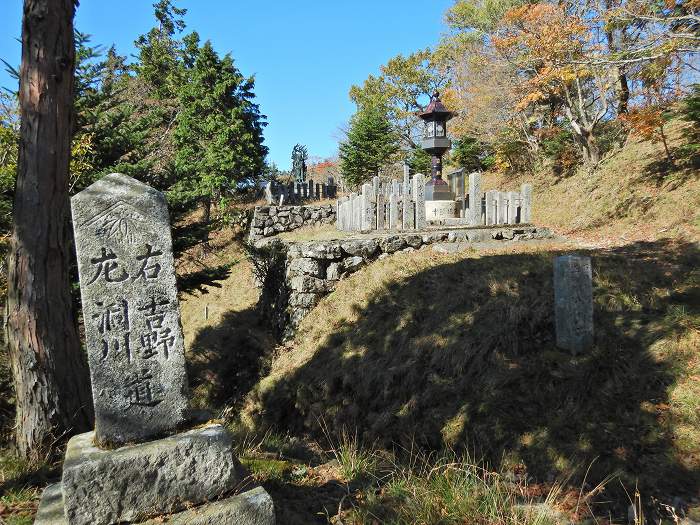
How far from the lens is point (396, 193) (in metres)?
10.1

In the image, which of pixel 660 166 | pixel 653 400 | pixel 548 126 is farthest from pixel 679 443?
pixel 548 126

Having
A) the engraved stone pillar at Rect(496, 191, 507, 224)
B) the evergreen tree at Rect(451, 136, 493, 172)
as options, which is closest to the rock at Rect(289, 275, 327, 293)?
the engraved stone pillar at Rect(496, 191, 507, 224)

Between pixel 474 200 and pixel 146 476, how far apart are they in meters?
9.11

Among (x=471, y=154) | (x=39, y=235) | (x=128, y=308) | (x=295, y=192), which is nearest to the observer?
(x=128, y=308)

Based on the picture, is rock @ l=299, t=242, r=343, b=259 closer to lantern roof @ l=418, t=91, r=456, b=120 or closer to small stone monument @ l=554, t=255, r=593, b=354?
small stone monument @ l=554, t=255, r=593, b=354

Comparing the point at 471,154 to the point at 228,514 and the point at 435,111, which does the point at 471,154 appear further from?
the point at 228,514

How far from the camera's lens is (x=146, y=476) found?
8.71 ft

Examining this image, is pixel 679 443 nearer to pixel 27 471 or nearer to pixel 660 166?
pixel 27 471

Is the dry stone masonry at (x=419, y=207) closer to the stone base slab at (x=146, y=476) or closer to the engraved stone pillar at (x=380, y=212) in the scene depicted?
the engraved stone pillar at (x=380, y=212)

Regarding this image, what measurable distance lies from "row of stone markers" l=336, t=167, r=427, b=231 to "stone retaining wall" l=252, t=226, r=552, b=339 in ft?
2.02

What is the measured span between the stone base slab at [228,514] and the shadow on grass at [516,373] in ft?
8.67

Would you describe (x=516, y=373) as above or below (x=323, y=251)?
below

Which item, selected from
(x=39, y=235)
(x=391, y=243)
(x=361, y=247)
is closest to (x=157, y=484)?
(x=39, y=235)

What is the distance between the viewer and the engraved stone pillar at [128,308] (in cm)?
276
